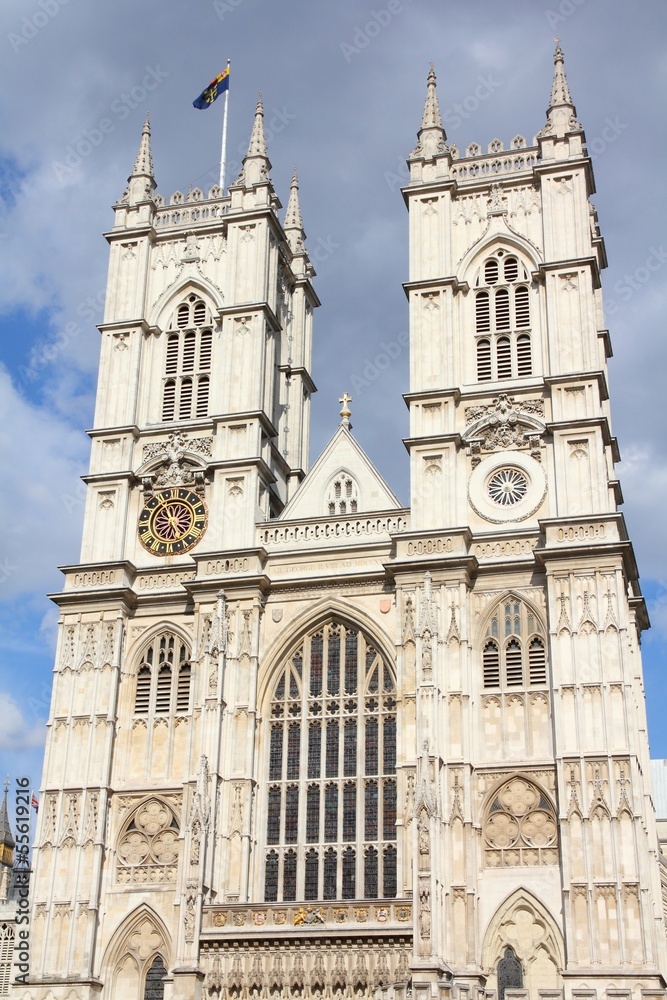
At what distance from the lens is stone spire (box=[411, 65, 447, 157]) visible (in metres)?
40.5

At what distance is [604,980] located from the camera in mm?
28672

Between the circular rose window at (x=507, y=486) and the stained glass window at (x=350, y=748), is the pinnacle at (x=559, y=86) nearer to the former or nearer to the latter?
the circular rose window at (x=507, y=486)

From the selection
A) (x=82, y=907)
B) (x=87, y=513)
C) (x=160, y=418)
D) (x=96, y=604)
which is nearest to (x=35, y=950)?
(x=82, y=907)

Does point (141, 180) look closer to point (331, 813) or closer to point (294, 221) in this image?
point (294, 221)

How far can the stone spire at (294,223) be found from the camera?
149 ft

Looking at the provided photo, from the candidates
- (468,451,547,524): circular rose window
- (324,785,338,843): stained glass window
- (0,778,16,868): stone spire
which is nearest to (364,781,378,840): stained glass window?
(324,785,338,843): stained glass window

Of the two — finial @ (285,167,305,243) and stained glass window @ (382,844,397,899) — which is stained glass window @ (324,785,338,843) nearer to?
stained glass window @ (382,844,397,899)

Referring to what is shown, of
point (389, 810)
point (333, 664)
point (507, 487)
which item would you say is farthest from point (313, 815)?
point (507, 487)

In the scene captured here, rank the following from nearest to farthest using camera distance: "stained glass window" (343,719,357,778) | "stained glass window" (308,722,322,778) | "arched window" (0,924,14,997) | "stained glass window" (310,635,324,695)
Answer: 1. "stained glass window" (343,719,357,778)
2. "stained glass window" (308,722,322,778)
3. "stained glass window" (310,635,324,695)
4. "arched window" (0,924,14,997)

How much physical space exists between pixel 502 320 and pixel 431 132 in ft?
23.5

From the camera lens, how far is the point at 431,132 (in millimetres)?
40844

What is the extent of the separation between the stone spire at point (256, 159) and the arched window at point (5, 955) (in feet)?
82.3

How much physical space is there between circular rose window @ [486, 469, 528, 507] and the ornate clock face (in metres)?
8.13

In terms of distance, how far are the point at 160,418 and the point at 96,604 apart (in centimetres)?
629
